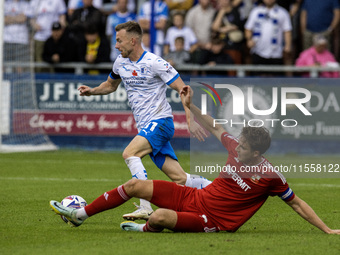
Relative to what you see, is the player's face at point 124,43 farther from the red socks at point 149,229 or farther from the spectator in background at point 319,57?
the spectator in background at point 319,57

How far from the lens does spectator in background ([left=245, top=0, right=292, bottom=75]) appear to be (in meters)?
16.2

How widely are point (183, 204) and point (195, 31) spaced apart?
35.5 ft

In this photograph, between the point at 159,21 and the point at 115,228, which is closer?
the point at 115,228

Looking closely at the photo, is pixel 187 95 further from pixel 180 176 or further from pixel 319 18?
pixel 319 18

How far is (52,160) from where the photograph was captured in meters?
15.1

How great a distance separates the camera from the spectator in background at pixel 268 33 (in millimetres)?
16250

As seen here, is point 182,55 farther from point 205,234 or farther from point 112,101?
point 205,234

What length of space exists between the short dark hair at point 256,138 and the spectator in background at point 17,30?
1123 centimetres

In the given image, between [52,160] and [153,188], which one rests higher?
[153,188]

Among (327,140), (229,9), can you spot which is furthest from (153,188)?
(229,9)

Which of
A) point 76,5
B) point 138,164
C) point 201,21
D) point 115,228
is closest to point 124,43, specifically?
point 138,164

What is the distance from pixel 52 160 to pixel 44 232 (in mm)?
8115

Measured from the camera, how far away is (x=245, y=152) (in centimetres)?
666

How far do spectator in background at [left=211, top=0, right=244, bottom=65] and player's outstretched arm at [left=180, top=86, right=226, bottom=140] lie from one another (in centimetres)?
967
